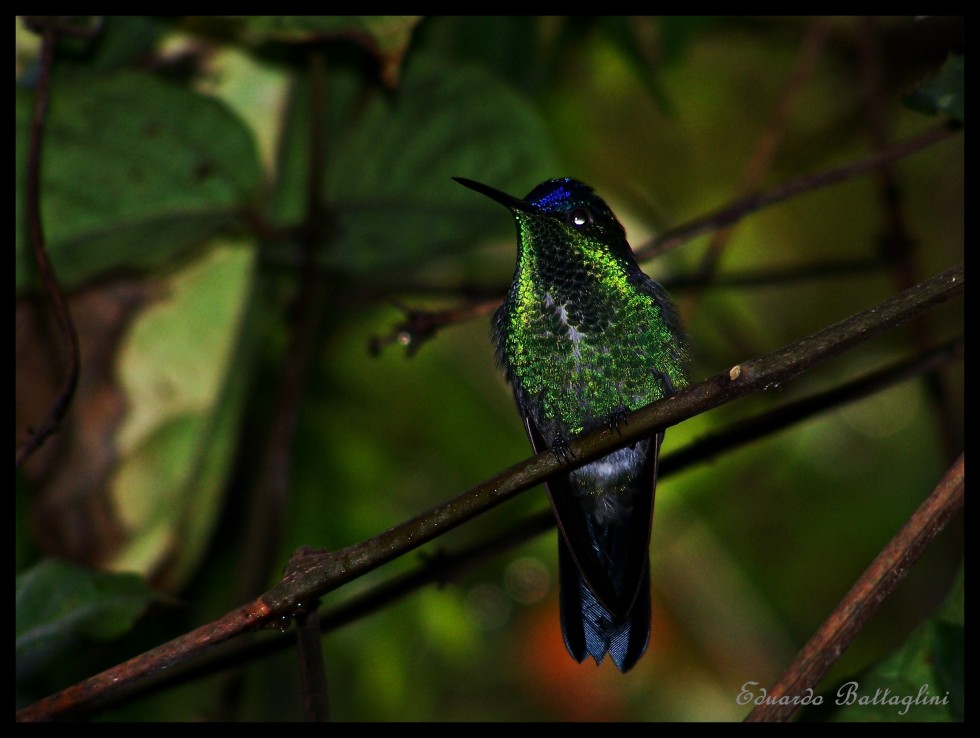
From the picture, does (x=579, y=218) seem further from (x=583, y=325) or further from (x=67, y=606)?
(x=67, y=606)

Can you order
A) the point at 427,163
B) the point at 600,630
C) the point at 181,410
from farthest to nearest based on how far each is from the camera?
1. the point at 427,163
2. the point at 181,410
3. the point at 600,630

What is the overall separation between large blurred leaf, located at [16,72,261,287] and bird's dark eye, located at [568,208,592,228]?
3.37 feet

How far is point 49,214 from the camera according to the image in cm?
275

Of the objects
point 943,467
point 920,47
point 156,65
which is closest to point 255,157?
point 156,65

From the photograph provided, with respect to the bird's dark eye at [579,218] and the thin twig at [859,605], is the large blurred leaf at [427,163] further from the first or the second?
the thin twig at [859,605]

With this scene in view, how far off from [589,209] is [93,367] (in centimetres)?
152

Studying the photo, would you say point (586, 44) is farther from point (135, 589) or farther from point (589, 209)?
point (135, 589)

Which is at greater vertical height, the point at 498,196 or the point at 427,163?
the point at 498,196

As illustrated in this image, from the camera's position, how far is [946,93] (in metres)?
2.30

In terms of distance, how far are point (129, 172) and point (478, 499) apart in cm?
180

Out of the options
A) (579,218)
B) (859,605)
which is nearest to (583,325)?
(579,218)

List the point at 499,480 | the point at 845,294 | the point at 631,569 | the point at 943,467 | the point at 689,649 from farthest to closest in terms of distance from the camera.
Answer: the point at 845,294 < the point at 689,649 < the point at 943,467 < the point at 631,569 < the point at 499,480

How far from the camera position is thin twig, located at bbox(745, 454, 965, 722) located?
1.65 m

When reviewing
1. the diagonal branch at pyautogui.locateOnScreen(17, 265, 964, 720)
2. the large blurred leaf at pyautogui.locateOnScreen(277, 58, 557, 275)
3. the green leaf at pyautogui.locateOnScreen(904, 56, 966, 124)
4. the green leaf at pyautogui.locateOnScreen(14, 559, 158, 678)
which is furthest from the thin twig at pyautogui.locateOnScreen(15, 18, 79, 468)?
the green leaf at pyautogui.locateOnScreen(904, 56, 966, 124)
